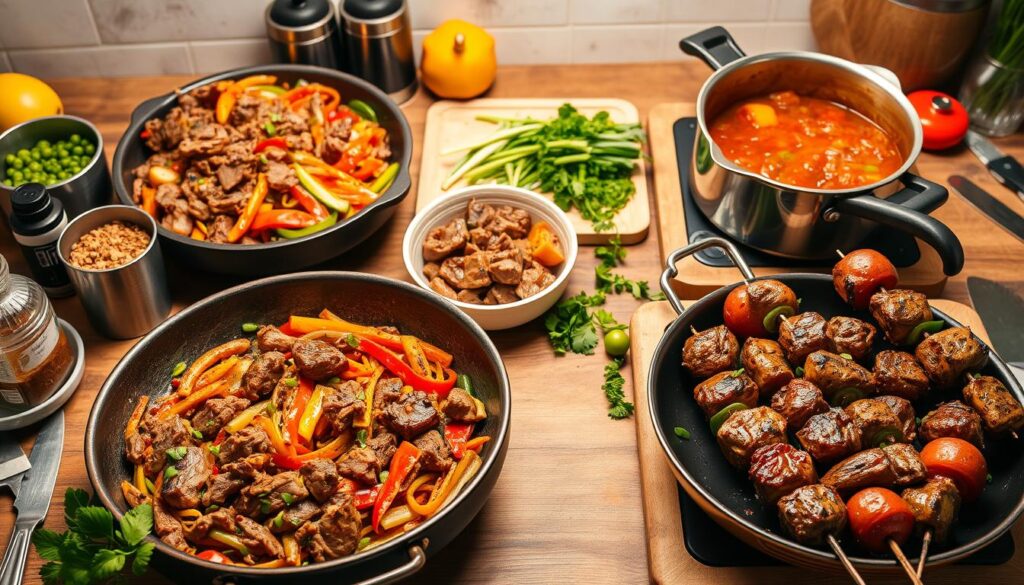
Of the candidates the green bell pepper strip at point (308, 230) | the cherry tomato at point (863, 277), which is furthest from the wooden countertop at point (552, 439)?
the cherry tomato at point (863, 277)

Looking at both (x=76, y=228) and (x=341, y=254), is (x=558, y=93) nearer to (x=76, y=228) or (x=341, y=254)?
(x=341, y=254)

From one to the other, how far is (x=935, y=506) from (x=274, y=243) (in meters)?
1.66

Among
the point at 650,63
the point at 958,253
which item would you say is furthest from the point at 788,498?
the point at 650,63

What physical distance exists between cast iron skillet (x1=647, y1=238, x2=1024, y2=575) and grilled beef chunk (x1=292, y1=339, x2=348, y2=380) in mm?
742

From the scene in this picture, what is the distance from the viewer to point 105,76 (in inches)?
126

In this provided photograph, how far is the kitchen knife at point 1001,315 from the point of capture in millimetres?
2256

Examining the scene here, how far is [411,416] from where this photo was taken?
1.93 m

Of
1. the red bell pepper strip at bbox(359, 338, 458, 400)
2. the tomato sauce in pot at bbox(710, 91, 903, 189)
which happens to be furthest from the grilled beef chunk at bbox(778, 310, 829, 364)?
the red bell pepper strip at bbox(359, 338, 458, 400)

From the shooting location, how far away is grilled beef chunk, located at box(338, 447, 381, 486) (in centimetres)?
184

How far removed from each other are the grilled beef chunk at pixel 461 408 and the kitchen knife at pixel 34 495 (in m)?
0.94

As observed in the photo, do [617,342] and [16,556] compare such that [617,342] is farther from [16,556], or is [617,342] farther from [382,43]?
[16,556]

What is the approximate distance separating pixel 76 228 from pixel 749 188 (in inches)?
69.1

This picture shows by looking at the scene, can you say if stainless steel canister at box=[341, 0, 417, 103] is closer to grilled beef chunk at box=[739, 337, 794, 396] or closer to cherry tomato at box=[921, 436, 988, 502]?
grilled beef chunk at box=[739, 337, 794, 396]

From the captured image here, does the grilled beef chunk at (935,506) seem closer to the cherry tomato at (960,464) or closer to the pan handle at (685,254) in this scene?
the cherry tomato at (960,464)
